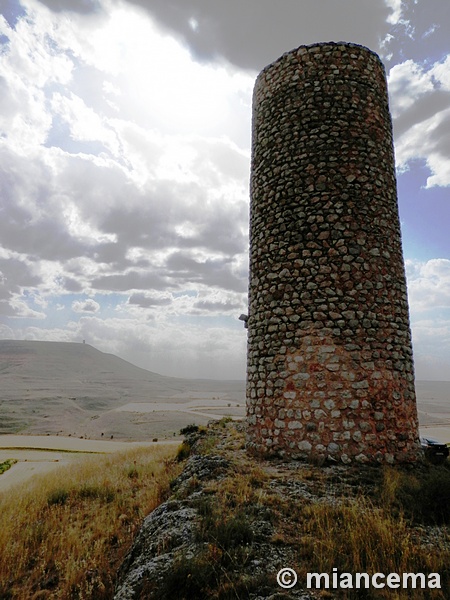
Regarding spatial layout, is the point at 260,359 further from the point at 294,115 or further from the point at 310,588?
the point at 294,115

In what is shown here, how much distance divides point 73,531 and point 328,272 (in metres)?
6.55

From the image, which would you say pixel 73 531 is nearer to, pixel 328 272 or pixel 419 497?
pixel 419 497

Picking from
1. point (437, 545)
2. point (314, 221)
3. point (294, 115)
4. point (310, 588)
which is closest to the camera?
point (310, 588)

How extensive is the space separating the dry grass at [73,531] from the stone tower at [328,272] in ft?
9.68

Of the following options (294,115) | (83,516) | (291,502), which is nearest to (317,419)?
(291,502)

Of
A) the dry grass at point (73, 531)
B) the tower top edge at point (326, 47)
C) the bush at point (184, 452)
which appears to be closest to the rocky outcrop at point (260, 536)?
the dry grass at point (73, 531)

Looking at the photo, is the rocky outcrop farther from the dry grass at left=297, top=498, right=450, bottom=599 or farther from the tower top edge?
the tower top edge

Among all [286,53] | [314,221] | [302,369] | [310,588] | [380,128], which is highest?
[286,53]

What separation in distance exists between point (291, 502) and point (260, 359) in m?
3.34

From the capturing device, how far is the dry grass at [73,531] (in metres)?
4.68

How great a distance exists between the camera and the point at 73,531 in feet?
20.3

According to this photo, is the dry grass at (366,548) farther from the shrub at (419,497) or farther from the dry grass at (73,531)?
the dry grass at (73,531)

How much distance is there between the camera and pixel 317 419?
6707 millimetres

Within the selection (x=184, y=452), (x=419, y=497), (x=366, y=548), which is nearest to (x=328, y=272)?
(x=419, y=497)
